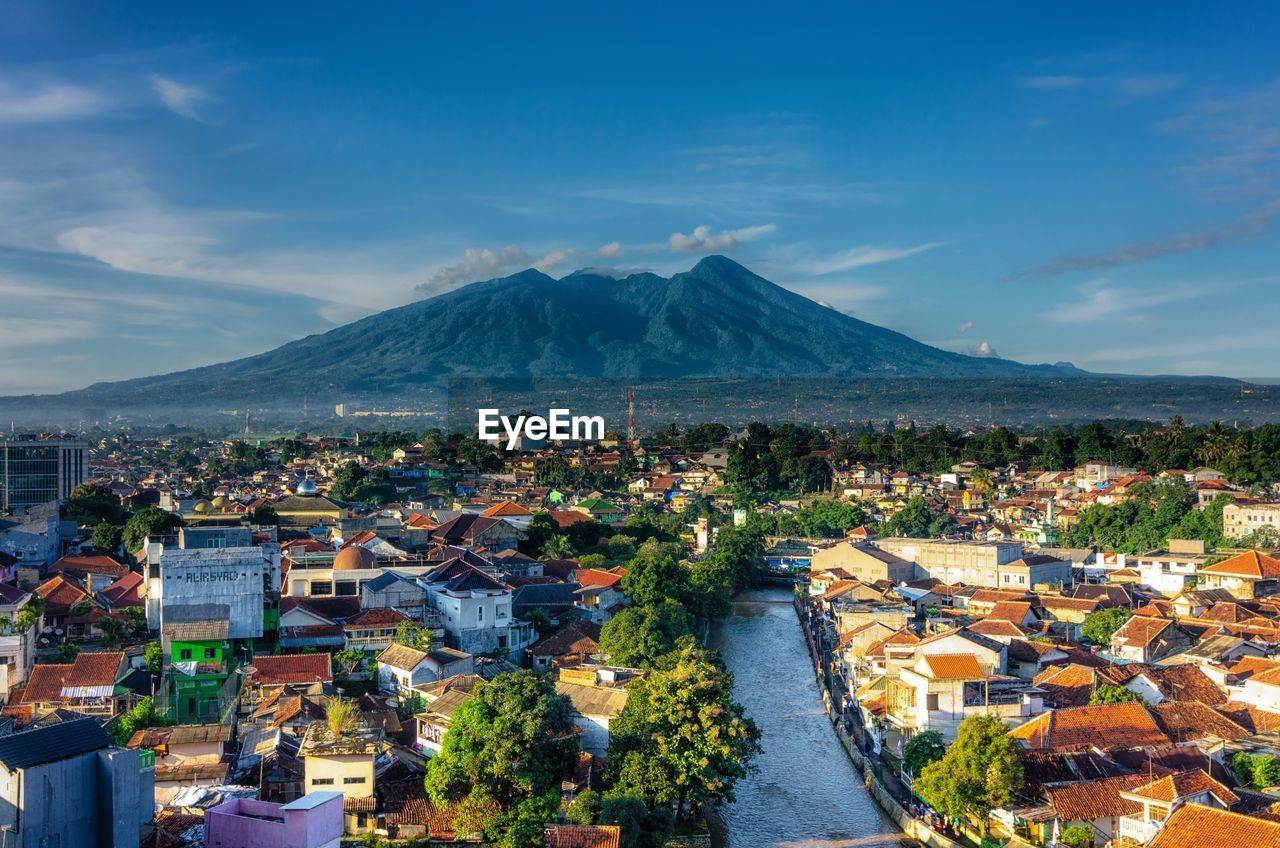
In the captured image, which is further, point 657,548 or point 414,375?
point 414,375

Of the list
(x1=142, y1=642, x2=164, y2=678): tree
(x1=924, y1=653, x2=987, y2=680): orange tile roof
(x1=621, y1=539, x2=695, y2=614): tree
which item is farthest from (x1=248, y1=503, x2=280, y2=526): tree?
(x1=924, y1=653, x2=987, y2=680): orange tile roof

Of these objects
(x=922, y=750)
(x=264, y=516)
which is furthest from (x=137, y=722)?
(x=264, y=516)

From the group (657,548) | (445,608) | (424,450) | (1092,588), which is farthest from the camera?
(424,450)

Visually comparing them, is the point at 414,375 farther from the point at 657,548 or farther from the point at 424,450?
the point at 657,548

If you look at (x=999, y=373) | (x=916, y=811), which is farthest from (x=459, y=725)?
(x=999, y=373)

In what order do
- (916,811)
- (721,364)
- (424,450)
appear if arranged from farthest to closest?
1. (721,364)
2. (424,450)
3. (916,811)

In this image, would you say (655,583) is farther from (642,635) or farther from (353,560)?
(353,560)
